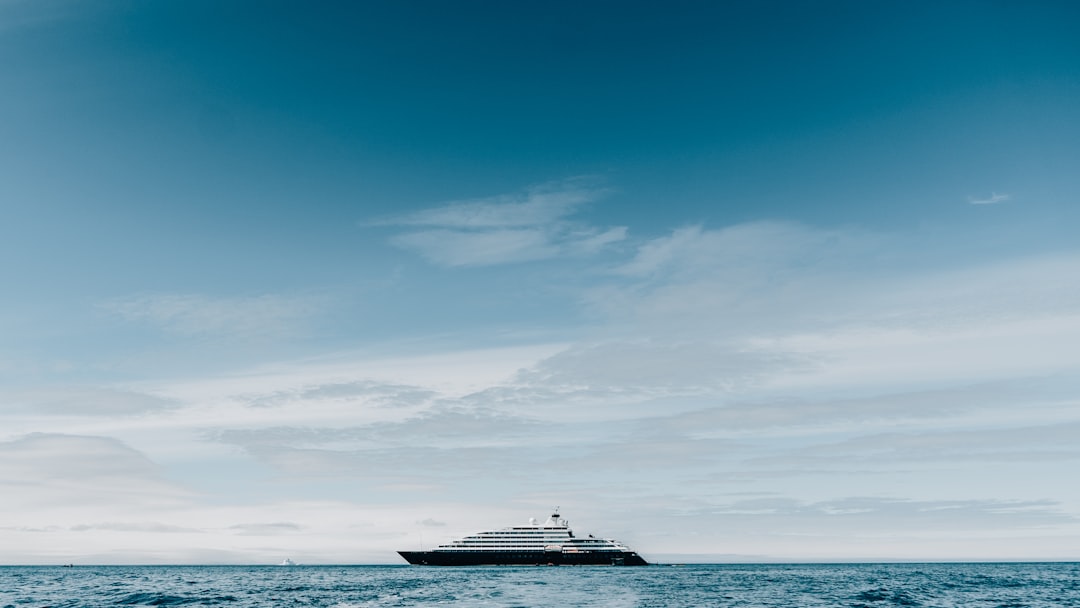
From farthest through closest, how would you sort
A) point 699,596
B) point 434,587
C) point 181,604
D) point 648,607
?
point 434,587 → point 699,596 → point 181,604 → point 648,607

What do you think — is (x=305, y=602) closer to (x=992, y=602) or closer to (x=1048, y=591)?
(x=992, y=602)

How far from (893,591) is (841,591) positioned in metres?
6.77

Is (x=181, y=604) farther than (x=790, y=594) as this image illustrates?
No

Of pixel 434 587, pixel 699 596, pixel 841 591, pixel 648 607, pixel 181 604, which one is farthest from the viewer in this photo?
pixel 434 587

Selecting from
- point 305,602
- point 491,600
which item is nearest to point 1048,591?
point 491,600

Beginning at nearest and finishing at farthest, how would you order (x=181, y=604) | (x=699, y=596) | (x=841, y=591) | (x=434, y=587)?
(x=181, y=604) < (x=699, y=596) < (x=841, y=591) < (x=434, y=587)

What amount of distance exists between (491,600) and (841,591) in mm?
48065

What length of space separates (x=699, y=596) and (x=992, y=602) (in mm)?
30470

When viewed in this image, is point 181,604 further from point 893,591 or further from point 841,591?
point 893,591

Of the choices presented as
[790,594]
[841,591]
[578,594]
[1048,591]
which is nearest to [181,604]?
[578,594]

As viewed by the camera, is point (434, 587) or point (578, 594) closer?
point (578, 594)

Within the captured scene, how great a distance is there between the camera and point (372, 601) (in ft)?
271

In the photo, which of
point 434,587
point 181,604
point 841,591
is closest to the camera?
point 181,604

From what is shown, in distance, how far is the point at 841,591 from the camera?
101562mm
